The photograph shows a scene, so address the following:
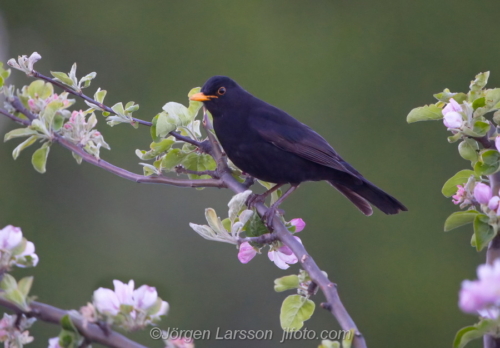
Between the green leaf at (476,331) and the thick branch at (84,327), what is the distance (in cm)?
79

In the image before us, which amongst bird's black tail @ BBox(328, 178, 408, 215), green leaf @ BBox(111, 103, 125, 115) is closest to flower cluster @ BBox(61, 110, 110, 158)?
green leaf @ BBox(111, 103, 125, 115)

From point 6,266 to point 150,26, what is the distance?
842cm

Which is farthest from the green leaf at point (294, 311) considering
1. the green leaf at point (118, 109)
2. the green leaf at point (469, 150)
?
the green leaf at point (118, 109)

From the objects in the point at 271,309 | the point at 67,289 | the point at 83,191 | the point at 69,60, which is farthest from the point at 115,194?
the point at 271,309

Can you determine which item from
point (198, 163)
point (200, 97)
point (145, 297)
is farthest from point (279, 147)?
point (145, 297)

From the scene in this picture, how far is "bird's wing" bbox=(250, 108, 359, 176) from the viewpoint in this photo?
376cm

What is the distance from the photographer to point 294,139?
3906 mm

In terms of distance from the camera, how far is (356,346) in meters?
1.53

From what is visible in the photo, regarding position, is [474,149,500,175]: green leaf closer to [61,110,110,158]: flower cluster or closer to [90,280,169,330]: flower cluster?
[90,280,169,330]: flower cluster

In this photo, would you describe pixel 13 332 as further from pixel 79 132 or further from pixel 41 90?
pixel 41 90

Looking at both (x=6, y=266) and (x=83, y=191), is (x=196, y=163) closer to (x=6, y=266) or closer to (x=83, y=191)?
(x=6, y=266)

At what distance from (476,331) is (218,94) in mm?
2625

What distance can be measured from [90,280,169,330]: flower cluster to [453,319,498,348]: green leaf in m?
0.75

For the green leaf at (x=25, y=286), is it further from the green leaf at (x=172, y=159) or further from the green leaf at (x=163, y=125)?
the green leaf at (x=172, y=159)
